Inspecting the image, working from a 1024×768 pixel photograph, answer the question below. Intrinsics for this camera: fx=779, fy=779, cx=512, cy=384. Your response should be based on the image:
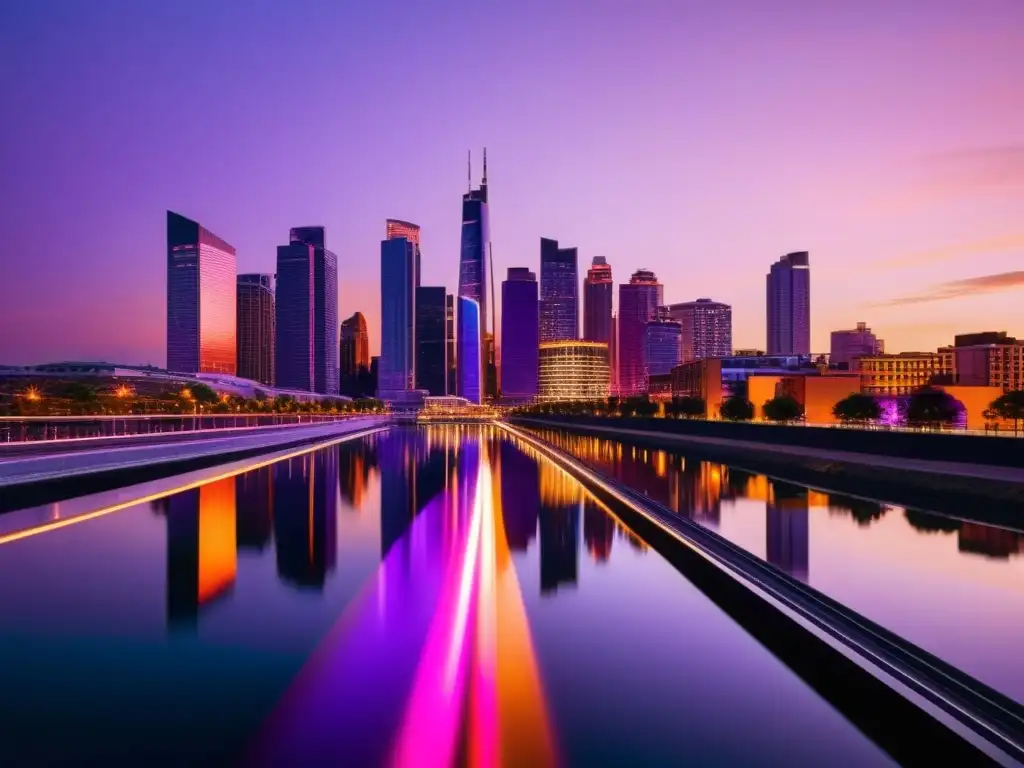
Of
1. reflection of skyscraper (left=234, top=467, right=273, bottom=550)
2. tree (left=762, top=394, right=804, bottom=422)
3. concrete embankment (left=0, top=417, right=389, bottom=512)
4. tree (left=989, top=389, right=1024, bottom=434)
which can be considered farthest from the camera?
tree (left=762, top=394, right=804, bottom=422)

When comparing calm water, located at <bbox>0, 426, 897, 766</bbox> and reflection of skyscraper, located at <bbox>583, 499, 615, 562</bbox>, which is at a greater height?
calm water, located at <bbox>0, 426, 897, 766</bbox>

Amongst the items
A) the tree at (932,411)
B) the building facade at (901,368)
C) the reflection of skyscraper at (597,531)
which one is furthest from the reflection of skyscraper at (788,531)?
the building facade at (901,368)

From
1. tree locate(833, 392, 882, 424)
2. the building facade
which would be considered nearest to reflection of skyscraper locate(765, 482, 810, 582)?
tree locate(833, 392, 882, 424)

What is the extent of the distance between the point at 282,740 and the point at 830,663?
16.0ft

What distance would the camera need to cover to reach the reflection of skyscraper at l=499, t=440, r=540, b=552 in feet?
47.3

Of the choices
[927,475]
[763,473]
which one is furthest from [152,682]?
[763,473]

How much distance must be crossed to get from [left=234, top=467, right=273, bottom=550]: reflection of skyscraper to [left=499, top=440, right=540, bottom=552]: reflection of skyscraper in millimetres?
4375

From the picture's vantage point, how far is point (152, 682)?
21.0 feet

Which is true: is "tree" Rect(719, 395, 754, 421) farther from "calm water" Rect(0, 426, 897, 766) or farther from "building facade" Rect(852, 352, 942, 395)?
"building facade" Rect(852, 352, 942, 395)

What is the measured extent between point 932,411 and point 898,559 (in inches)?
2082

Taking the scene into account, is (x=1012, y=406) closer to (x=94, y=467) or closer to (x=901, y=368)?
(x=94, y=467)

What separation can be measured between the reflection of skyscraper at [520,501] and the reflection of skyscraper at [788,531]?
4.17 m

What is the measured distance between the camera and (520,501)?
19828mm

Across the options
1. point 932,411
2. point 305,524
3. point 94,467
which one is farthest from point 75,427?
point 932,411
